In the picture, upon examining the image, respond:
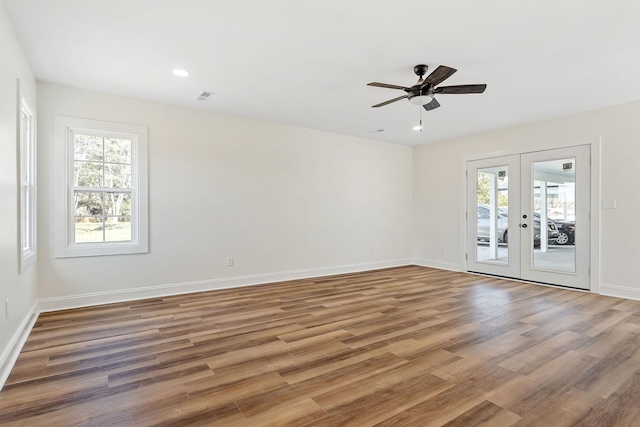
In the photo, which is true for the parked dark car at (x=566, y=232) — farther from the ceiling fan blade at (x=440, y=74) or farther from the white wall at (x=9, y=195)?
the white wall at (x=9, y=195)

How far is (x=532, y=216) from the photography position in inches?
211

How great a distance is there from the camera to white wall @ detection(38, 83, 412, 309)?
397 cm

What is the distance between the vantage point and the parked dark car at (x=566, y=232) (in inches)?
195

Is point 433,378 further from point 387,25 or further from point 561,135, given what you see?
point 561,135

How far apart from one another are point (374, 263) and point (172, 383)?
494 cm

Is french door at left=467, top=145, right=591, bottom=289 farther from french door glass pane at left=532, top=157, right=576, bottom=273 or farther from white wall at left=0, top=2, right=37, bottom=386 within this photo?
white wall at left=0, top=2, right=37, bottom=386

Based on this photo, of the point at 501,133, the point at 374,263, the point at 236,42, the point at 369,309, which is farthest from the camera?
the point at 374,263

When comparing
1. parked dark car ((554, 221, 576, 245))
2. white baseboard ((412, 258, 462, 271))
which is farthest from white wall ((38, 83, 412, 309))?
parked dark car ((554, 221, 576, 245))

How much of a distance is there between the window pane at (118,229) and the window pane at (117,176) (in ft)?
1.40

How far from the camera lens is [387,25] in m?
2.62

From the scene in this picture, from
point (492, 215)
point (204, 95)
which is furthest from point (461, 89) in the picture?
point (492, 215)

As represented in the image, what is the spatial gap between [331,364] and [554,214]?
4.53 meters

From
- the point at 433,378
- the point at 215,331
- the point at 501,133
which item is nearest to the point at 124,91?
the point at 215,331

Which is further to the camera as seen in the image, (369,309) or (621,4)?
(369,309)
